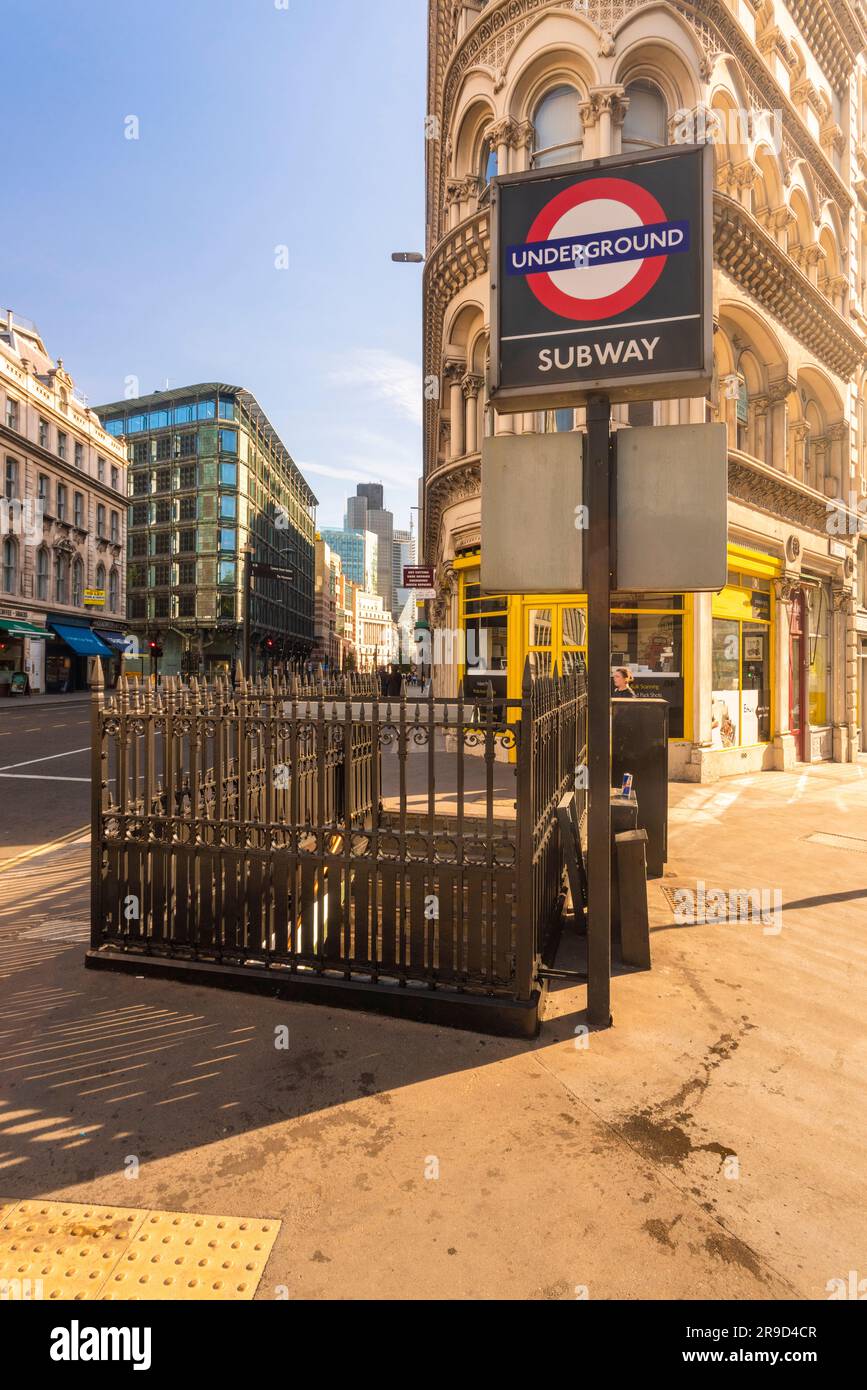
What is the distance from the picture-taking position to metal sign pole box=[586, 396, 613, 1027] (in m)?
3.86

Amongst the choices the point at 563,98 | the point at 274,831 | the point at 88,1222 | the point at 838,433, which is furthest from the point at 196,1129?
the point at 838,433

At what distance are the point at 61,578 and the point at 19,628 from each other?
777 cm

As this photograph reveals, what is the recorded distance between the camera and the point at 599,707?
3939 mm

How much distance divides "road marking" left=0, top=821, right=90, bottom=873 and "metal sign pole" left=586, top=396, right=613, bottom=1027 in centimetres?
592

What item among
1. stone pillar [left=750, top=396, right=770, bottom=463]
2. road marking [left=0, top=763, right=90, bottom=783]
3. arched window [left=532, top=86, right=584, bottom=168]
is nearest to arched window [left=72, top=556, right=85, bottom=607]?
road marking [left=0, top=763, right=90, bottom=783]

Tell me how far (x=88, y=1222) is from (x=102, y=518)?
5577 centimetres

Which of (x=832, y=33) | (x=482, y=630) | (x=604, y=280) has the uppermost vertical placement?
(x=832, y=33)

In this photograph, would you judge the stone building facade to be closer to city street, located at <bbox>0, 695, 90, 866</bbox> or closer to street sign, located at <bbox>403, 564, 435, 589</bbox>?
street sign, located at <bbox>403, 564, 435, 589</bbox>

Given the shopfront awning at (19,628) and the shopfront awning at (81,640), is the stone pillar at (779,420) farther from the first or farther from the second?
the shopfront awning at (81,640)

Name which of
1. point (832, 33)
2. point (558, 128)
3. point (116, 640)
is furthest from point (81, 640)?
point (832, 33)

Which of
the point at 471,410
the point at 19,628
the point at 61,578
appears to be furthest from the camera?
the point at 61,578

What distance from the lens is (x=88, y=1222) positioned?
2359 millimetres

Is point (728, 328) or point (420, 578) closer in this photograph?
point (728, 328)

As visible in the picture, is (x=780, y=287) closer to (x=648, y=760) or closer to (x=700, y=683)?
(x=700, y=683)
